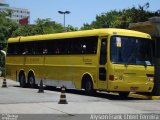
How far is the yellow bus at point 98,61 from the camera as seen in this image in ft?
70.6

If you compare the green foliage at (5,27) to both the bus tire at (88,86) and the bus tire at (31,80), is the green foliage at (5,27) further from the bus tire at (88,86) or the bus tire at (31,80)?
the bus tire at (88,86)

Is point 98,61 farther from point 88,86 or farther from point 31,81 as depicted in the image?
point 31,81

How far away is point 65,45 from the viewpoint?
25.7 m

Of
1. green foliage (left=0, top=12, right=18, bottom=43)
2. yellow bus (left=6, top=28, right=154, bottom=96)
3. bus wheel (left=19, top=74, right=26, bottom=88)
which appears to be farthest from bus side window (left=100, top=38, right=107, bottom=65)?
green foliage (left=0, top=12, right=18, bottom=43)

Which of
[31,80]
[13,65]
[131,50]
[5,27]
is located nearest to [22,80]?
[31,80]

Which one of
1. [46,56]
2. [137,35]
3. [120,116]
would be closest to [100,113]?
[120,116]

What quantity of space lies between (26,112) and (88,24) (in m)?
90.2

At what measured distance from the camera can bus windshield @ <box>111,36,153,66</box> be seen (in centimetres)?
2158

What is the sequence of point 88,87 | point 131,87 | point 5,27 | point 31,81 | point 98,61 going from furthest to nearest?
point 5,27, point 31,81, point 88,87, point 98,61, point 131,87

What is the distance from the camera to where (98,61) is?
22.4 metres

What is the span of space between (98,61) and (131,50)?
1.61 m

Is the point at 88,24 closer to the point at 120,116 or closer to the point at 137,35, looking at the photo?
the point at 137,35

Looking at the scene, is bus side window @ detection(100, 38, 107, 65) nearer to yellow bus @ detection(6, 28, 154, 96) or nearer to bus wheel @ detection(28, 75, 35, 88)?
yellow bus @ detection(6, 28, 154, 96)

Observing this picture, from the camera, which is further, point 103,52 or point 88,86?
point 88,86
